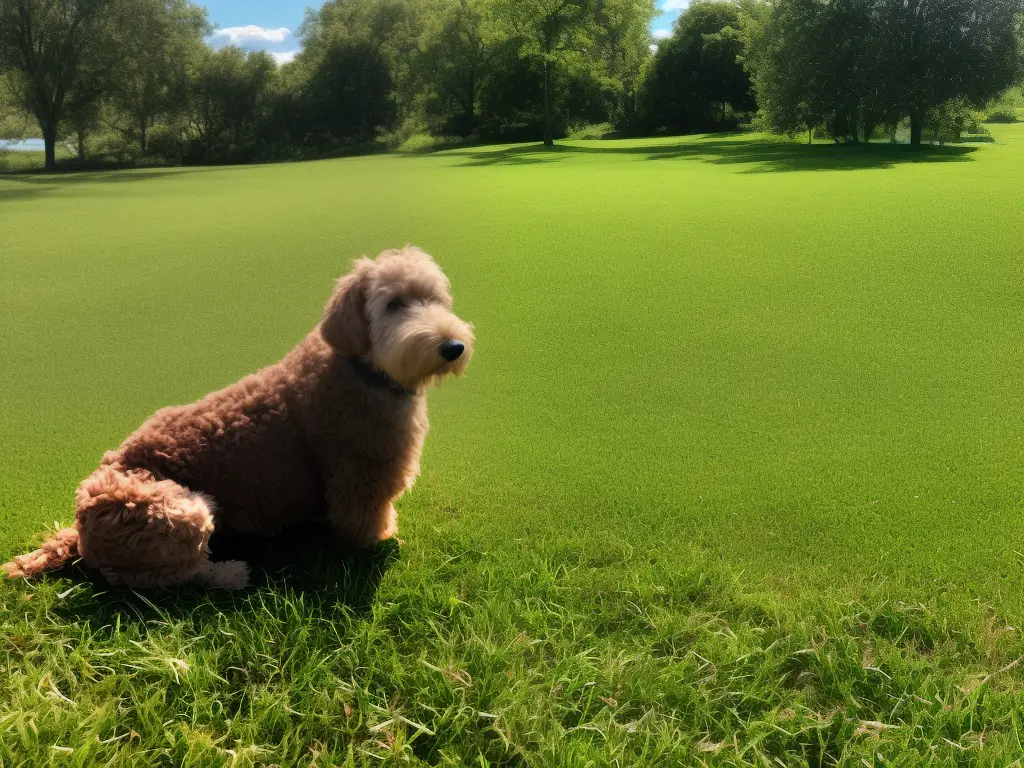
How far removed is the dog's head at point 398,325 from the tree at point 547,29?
25591 millimetres

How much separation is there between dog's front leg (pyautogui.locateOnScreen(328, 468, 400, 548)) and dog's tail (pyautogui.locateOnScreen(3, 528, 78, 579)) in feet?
2.62

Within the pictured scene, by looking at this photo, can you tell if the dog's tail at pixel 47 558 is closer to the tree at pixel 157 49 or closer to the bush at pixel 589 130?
the tree at pixel 157 49

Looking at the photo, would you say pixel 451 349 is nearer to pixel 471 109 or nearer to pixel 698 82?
pixel 471 109

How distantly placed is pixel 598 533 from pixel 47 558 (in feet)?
5.89

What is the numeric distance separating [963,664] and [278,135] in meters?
23.6

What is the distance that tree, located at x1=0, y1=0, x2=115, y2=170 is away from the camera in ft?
72.9

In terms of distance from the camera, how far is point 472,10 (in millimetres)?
26828

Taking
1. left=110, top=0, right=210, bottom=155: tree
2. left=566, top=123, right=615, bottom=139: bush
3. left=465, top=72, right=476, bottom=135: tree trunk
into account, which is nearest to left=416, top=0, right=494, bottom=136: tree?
left=465, top=72, right=476, bottom=135: tree trunk

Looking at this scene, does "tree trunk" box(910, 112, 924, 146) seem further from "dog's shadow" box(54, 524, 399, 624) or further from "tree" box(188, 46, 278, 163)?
"dog's shadow" box(54, 524, 399, 624)

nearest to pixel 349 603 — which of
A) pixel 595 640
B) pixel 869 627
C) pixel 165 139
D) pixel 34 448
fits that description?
pixel 595 640

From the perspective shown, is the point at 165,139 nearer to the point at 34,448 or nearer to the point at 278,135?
the point at 278,135

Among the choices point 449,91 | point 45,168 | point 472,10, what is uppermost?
point 472,10

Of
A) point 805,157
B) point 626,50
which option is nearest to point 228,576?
point 805,157

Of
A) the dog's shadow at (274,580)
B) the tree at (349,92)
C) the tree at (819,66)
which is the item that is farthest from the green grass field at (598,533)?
the tree at (819,66)
